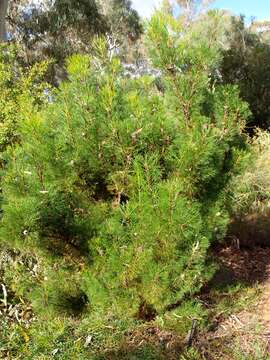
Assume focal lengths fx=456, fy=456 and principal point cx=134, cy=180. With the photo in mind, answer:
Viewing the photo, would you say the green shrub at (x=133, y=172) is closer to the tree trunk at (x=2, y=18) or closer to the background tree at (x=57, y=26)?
the tree trunk at (x=2, y=18)

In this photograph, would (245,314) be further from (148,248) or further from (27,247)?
(27,247)

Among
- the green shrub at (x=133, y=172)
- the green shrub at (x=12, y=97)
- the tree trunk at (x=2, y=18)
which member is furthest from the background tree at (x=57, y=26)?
the green shrub at (x=133, y=172)

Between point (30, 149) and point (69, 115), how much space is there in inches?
14.6

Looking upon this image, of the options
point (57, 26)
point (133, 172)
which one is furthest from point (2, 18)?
point (133, 172)

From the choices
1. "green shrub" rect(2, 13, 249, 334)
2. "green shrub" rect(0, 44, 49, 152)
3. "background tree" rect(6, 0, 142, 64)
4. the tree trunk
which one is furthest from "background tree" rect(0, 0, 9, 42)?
"green shrub" rect(2, 13, 249, 334)

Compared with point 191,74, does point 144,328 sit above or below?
below

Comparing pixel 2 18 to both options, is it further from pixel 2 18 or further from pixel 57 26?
pixel 57 26

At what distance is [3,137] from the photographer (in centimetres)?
502

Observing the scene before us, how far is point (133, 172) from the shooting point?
3.35m

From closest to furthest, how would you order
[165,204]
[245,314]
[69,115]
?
[165,204] < [69,115] < [245,314]

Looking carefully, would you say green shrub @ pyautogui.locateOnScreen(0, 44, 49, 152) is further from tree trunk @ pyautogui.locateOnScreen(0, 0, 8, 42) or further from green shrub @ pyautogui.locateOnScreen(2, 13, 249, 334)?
tree trunk @ pyautogui.locateOnScreen(0, 0, 8, 42)

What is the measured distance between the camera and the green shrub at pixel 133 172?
323 centimetres

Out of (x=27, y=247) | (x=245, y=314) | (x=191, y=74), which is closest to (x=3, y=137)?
(x=27, y=247)

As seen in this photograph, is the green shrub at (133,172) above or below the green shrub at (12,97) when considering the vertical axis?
below
